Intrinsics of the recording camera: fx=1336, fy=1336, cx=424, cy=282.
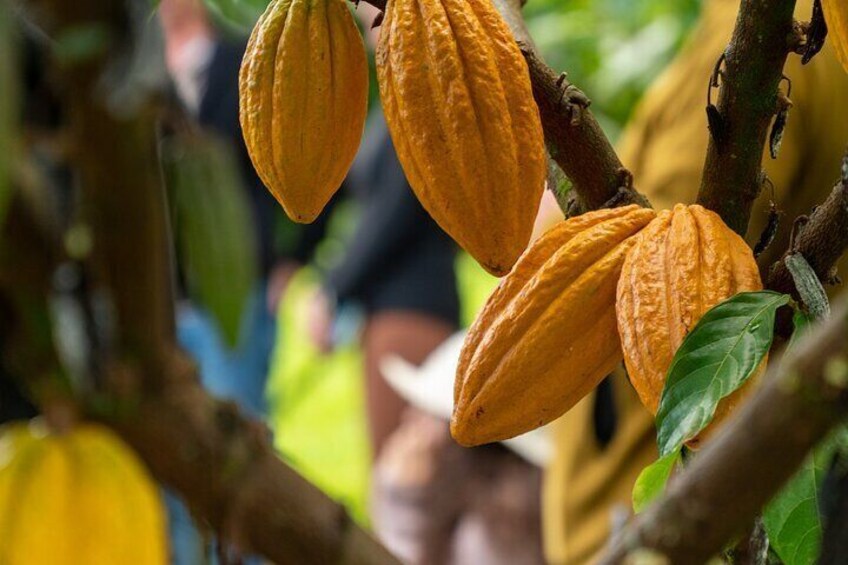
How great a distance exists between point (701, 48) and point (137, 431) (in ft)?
1.90

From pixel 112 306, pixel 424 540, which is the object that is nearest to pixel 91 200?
pixel 112 306

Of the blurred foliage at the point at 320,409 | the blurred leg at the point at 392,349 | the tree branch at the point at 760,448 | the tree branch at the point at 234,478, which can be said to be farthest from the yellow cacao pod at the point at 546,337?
the blurred foliage at the point at 320,409

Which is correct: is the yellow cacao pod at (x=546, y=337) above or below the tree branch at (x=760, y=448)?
below

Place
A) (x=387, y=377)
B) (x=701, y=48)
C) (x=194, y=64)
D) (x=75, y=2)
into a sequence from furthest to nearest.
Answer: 1. (x=194, y=64)
2. (x=387, y=377)
3. (x=701, y=48)
4. (x=75, y=2)

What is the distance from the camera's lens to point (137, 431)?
3.29 feet

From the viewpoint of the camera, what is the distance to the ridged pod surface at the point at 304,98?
495mm

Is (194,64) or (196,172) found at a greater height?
(196,172)

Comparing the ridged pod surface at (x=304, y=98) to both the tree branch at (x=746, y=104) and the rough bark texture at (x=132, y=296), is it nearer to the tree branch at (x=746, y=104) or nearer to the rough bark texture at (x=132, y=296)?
the tree branch at (x=746, y=104)

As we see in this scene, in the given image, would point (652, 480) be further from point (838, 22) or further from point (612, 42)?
point (612, 42)

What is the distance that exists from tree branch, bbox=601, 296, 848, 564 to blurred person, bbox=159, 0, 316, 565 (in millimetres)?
2066

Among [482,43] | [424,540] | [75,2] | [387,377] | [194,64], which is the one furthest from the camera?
[194,64]

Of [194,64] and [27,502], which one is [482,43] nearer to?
[27,502]

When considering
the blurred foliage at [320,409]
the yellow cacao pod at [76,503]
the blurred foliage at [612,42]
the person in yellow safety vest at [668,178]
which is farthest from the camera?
the blurred foliage at [320,409]

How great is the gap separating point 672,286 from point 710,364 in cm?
3
